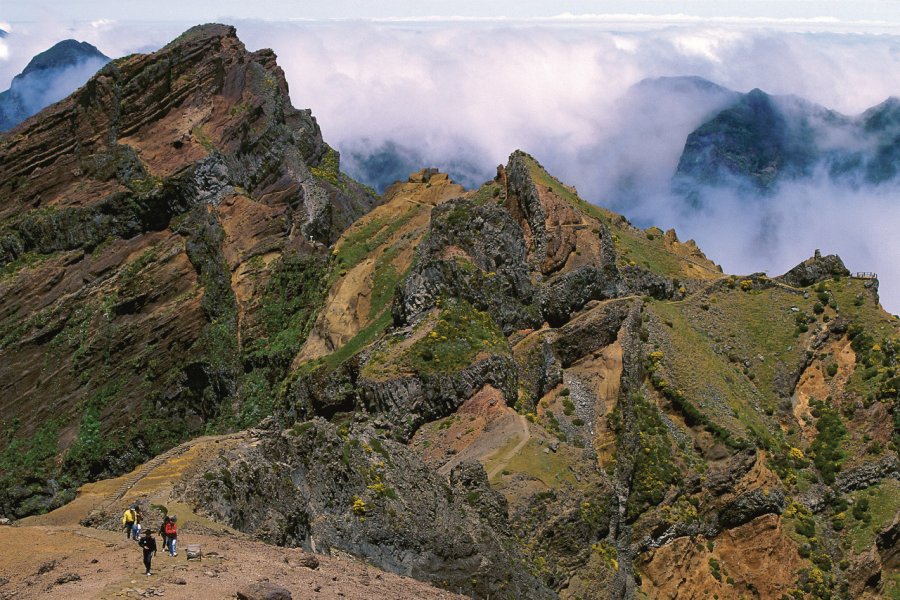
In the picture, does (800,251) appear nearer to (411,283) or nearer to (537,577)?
(411,283)

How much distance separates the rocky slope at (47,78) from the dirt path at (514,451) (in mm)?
152855

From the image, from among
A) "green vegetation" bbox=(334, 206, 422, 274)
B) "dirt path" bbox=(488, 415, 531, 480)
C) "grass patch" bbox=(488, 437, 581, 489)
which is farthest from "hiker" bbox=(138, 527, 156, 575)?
"green vegetation" bbox=(334, 206, 422, 274)

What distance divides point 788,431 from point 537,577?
27.3m

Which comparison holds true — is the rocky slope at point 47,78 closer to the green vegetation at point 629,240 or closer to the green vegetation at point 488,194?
the green vegetation at point 488,194

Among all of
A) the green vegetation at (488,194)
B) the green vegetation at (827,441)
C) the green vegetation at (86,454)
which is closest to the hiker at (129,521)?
the green vegetation at (827,441)

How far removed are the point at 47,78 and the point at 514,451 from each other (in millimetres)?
164976

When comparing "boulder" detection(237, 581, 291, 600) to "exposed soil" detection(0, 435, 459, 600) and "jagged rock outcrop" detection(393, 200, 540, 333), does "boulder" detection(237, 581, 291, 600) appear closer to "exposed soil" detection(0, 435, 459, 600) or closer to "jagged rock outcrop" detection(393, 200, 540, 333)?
"exposed soil" detection(0, 435, 459, 600)

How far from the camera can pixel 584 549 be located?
1741 inches

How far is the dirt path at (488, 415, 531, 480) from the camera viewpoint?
46531mm

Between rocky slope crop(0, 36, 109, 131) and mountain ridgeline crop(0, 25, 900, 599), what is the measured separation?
9721 cm

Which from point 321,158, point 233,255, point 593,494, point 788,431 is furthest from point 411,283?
point 321,158

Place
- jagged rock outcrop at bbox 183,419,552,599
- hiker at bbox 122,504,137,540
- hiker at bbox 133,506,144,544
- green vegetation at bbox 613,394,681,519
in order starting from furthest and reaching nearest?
green vegetation at bbox 613,394,681,519
jagged rock outcrop at bbox 183,419,552,599
hiker at bbox 122,504,137,540
hiker at bbox 133,506,144,544

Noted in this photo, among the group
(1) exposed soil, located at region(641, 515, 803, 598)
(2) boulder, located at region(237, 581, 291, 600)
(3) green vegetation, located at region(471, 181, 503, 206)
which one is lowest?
(2) boulder, located at region(237, 581, 291, 600)

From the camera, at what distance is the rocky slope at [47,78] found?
183 metres
